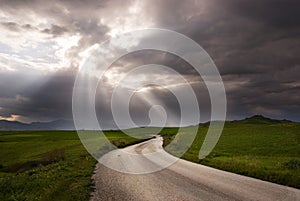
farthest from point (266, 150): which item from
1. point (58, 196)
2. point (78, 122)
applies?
point (58, 196)

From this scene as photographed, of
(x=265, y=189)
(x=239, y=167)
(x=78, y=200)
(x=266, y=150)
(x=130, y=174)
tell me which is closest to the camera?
(x=78, y=200)

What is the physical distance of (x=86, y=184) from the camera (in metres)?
15.3

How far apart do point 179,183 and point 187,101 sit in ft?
71.6

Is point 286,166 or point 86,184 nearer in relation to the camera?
point 86,184

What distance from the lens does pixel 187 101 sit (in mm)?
36281

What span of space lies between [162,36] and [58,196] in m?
27.5

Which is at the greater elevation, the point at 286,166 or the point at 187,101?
the point at 187,101

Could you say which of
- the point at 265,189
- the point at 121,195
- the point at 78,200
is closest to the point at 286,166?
the point at 265,189

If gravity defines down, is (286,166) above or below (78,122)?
below

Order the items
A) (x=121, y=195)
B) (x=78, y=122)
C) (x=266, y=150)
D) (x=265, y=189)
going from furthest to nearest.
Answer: (x=266, y=150) → (x=78, y=122) → (x=265, y=189) → (x=121, y=195)

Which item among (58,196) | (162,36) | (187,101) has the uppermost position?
(162,36)

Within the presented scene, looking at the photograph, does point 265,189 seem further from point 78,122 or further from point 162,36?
point 162,36

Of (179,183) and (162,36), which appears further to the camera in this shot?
(162,36)

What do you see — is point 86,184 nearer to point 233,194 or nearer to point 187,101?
point 233,194
